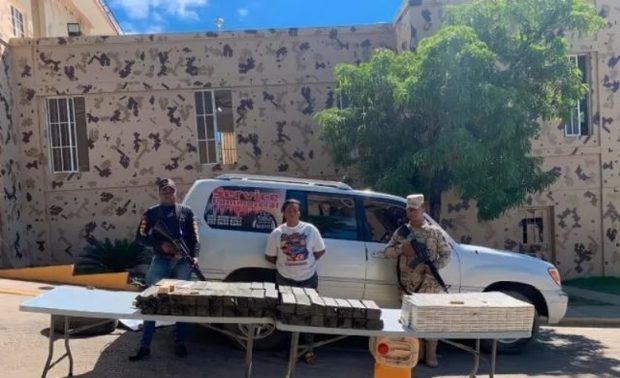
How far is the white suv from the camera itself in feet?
20.8

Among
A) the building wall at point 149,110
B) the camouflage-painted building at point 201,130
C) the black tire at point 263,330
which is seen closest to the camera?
the black tire at point 263,330

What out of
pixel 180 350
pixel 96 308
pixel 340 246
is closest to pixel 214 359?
pixel 180 350

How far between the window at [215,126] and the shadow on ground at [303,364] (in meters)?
7.35

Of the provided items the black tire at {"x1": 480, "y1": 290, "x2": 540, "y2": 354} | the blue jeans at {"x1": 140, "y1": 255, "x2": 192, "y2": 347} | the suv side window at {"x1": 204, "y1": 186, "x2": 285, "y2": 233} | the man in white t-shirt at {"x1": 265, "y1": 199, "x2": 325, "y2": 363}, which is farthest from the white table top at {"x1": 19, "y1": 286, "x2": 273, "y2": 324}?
the black tire at {"x1": 480, "y1": 290, "x2": 540, "y2": 354}

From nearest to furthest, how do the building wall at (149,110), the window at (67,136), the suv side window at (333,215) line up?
the suv side window at (333,215) → the building wall at (149,110) → the window at (67,136)

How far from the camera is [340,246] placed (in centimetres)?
650

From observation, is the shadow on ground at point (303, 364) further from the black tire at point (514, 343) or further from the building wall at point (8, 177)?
the building wall at point (8, 177)

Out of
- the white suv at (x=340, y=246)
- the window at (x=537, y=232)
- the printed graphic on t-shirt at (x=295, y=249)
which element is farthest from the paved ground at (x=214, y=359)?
the window at (x=537, y=232)

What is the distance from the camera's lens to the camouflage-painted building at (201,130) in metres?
13.4

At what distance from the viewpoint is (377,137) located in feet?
30.3

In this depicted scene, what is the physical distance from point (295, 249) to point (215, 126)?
28.5 feet

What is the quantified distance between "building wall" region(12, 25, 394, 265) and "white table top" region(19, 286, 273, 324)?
9.13 m

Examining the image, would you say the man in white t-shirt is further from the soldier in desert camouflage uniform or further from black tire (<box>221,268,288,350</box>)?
the soldier in desert camouflage uniform

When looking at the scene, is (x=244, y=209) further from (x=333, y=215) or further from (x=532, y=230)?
(x=532, y=230)
